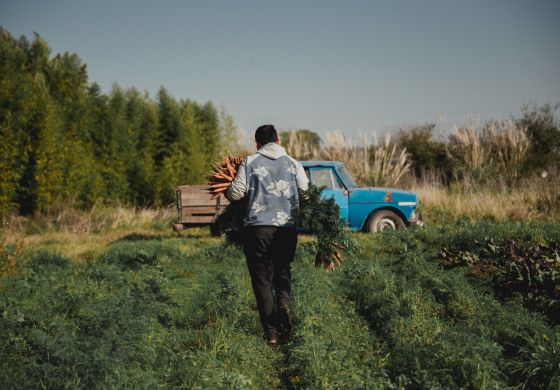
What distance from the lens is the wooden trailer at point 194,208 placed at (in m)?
12.8

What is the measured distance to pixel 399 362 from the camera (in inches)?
185

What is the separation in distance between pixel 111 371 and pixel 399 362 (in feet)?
7.84

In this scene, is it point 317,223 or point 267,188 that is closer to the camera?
point 267,188

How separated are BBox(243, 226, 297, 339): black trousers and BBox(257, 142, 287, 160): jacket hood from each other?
2.48 ft

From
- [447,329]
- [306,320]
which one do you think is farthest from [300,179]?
[447,329]

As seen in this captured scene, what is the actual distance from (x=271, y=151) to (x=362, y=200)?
7.17 meters

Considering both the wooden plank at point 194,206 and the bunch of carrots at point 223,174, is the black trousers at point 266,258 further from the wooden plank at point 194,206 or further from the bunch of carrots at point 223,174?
the wooden plank at point 194,206

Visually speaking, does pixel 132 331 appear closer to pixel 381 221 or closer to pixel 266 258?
pixel 266 258

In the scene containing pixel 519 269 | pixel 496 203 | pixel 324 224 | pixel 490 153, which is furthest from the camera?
pixel 490 153

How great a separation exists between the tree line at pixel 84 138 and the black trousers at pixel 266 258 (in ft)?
35.7

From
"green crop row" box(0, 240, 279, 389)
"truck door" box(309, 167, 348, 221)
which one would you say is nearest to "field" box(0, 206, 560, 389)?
"green crop row" box(0, 240, 279, 389)

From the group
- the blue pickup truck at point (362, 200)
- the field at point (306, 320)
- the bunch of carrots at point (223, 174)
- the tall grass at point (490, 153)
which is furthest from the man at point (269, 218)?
the tall grass at point (490, 153)

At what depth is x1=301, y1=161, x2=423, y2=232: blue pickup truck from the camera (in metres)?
12.4

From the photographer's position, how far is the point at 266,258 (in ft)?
18.6
